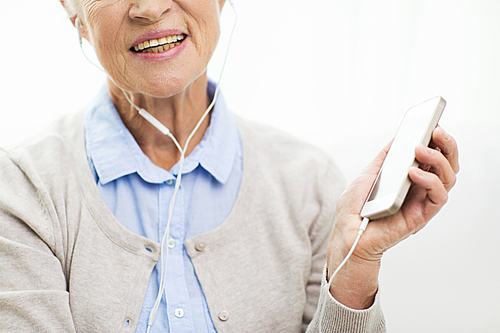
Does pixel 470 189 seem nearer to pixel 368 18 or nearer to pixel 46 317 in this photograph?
pixel 368 18

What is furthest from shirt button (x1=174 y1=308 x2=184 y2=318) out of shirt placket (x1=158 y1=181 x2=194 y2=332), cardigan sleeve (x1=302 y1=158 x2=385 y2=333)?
cardigan sleeve (x1=302 y1=158 x2=385 y2=333)

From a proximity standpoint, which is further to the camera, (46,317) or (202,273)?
(202,273)

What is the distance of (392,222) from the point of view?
30.6 inches

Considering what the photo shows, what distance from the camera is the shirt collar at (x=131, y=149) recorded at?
40.4 inches

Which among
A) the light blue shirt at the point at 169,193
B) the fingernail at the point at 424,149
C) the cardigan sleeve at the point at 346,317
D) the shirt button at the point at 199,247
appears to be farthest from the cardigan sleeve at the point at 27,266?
the fingernail at the point at 424,149

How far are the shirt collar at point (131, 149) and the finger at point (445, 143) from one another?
49cm

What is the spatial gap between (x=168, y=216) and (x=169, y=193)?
0.05 meters

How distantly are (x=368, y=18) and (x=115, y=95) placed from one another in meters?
0.89

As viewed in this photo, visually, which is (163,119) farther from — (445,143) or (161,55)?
(445,143)

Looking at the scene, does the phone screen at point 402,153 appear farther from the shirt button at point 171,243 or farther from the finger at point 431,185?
the shirt button at point 171,243

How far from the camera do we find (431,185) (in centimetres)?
71

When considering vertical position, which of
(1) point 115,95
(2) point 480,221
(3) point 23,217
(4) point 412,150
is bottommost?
(2) point 480,221

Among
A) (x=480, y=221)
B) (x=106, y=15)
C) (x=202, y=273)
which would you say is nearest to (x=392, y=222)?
(x=202, y=273)

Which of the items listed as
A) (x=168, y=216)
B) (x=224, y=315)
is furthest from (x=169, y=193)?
(x=224, y=315)
